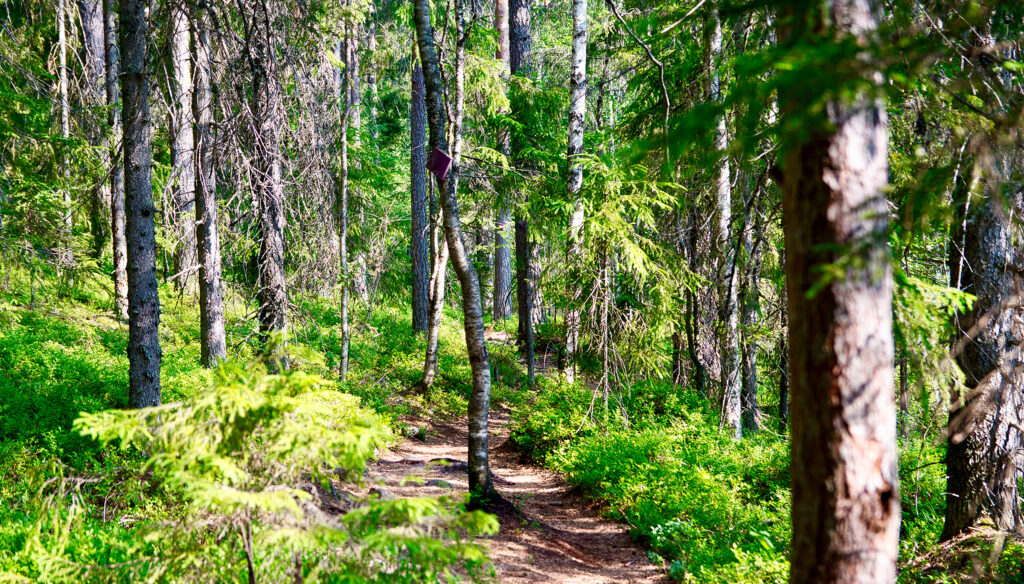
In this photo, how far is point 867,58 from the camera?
81.2 inches

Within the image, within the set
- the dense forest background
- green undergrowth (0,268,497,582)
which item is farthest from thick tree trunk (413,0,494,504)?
green undergrowth (0,268,497,582)

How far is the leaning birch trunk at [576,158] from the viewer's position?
29.0 ft

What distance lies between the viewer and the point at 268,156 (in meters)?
5.62

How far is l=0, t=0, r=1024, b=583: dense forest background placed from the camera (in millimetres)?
2225

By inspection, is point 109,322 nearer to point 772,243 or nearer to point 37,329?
point 37,329

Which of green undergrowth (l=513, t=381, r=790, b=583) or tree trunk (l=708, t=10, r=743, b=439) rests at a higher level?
tree trunk (l=708, t=10, r=743, b=439)

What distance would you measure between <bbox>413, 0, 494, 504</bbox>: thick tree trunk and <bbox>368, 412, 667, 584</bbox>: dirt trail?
44 centimetres

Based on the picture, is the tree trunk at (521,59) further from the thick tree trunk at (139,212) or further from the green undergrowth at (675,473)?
the thick tree trunk at (139,212)

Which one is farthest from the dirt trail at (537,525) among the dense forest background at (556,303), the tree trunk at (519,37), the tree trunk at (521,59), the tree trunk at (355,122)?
the tree trunk at (519,37)

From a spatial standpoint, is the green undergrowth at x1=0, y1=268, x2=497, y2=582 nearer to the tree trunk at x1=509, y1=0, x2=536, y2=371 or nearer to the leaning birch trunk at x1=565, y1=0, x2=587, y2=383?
the leaning birch trunk at x1=565, y1=0, x2=587, y2=383

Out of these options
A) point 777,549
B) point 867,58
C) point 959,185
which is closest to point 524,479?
point 777,549

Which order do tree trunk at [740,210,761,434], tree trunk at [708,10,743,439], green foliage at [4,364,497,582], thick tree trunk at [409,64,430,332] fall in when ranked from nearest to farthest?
green foliage at [4,364,497,582]
tree trunk at [708,10,743,439]
tree trunk at [740,210,761,434]
thick tree trunk at [409,64,430,332]

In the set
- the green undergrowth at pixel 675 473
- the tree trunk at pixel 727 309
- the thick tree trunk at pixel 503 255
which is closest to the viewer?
the green undergrowth at pixel 675 473

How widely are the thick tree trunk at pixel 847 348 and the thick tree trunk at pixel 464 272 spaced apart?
4.35m
